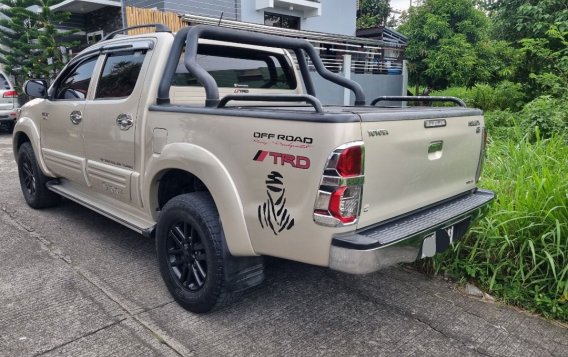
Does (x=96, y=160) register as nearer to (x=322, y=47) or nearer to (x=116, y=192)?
(x=116, y=192)

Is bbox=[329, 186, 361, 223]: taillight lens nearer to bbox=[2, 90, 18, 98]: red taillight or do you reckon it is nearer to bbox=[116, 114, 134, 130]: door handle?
bbox=[116, 114, 134, 130]: door handle

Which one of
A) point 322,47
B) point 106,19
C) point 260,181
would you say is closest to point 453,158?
point 260,181

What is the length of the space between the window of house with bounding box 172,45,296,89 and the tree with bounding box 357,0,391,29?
92.2 feet

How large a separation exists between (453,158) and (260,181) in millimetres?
1340

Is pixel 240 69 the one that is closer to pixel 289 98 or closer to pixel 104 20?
pixel 289 98

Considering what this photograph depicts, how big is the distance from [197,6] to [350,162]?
12.3 m

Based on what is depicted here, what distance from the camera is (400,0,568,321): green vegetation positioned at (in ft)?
10.9

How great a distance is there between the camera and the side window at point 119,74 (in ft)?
11.8

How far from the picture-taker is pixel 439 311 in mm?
3172

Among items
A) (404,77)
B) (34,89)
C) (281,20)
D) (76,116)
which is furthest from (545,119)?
(281,20)

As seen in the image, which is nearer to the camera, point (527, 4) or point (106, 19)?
point (527, 4)

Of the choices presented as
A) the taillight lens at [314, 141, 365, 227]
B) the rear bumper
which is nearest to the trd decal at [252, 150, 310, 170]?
the taillight lens at [314, 141, 365, 227]

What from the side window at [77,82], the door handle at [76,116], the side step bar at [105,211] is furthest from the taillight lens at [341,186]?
the side window at [77,82]

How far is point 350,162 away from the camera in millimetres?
2279
